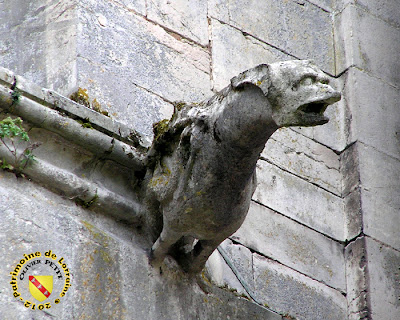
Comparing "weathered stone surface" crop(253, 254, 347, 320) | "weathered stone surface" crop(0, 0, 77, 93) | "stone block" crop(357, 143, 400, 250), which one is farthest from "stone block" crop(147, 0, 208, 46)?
"weathered stone surface" crop(253, 254, 347, 320)

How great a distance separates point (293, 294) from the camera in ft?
15.2

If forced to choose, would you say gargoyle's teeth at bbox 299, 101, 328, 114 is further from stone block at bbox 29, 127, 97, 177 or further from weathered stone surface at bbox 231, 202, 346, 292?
weathered stone surface at bbox 231, 202, 346, 292

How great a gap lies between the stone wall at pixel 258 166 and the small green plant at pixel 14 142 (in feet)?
0.15

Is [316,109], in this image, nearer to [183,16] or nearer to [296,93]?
[296,93]

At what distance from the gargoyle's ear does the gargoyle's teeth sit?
14 centimetres

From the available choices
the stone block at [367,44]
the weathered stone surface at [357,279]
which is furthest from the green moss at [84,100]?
the stone block at [367,44]

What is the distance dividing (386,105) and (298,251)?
1.24m

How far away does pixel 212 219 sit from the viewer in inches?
140

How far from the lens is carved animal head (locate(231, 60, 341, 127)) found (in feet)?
10.7

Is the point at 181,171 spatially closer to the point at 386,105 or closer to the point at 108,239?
the point at 108,239

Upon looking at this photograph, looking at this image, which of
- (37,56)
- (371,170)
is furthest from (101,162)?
(371,170)

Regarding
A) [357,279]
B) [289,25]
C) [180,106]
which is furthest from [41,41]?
[357,279]

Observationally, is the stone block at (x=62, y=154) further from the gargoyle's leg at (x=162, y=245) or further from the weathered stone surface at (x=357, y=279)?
the weathered stone surface at (x=357, y=279)

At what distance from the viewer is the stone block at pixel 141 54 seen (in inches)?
176
